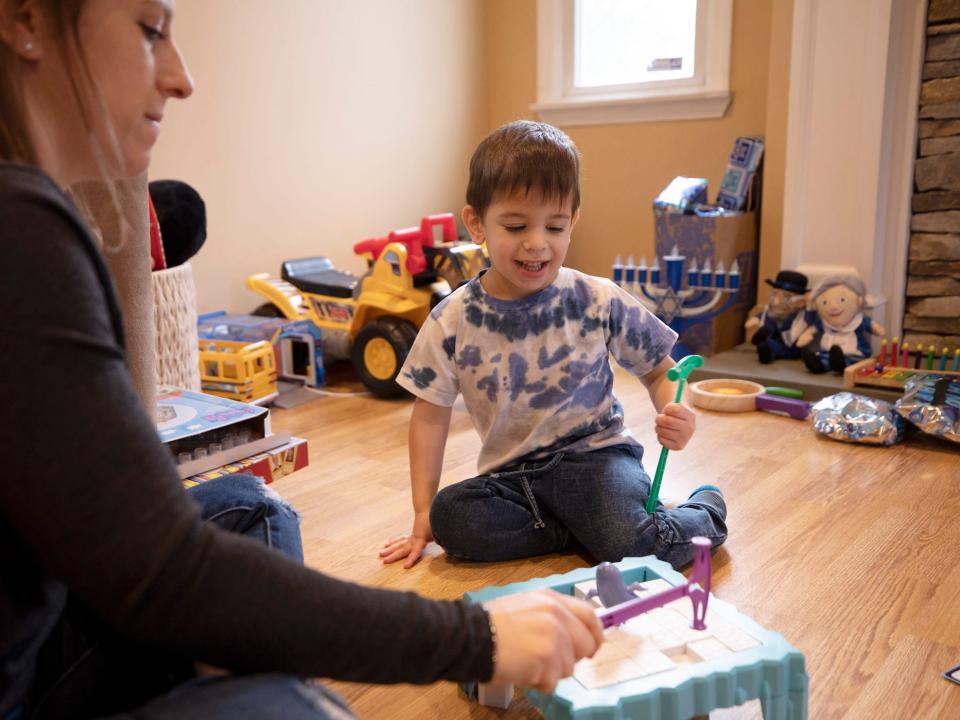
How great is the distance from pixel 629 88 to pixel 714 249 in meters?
0.74

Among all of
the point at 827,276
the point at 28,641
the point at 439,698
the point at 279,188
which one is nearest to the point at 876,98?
the point at 827,276

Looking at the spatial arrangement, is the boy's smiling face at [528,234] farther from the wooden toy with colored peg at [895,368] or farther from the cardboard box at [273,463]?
the wooden toy with colored peg at [895,368]

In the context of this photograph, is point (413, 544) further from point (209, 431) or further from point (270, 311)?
point (270, 311)

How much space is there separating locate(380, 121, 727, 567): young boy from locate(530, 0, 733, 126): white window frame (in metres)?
1.59

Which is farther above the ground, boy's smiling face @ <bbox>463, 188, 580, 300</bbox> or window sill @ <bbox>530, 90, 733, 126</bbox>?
window sill @ <bbox>530, 90, 733, 126</bbox>

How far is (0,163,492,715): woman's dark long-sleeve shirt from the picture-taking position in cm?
41

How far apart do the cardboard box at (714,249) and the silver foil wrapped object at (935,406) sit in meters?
0.67

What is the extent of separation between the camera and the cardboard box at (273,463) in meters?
1.15

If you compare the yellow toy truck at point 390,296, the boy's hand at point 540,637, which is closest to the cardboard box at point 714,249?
the yellow toy truck at point 390,296

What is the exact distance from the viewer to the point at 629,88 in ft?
9.12

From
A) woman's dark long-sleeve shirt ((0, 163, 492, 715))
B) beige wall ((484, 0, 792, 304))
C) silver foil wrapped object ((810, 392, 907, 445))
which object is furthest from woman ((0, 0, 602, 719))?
beige wall ((484, 0, 792, 304))

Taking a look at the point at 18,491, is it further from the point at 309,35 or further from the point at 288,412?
the point at 309,35

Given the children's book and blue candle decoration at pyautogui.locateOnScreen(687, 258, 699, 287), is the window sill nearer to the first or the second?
blue candle decoration at pyautogui.locateOnScreen(687, 258, 699, 287)

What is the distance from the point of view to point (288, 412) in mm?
1988
